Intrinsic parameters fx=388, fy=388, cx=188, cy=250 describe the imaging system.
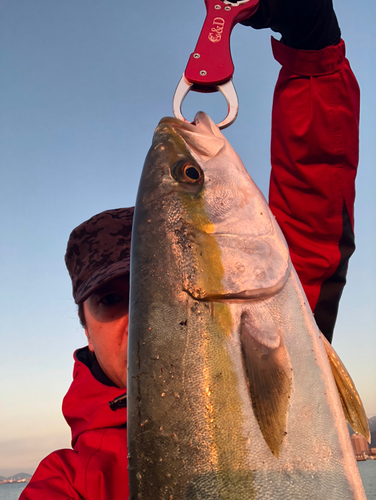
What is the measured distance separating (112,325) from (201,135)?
142 cm

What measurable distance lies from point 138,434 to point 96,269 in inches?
60.1

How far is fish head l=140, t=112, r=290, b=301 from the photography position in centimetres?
146

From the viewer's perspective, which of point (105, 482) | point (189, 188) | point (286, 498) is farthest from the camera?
point (105, 482)

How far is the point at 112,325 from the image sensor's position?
2.60m

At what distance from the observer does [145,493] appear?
1.20 meters

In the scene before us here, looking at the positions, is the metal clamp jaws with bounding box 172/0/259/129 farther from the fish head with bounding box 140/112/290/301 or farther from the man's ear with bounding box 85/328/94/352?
the man's ear with bounding box 85/328/94/352

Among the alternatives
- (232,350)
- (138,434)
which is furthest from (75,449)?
(232,350)

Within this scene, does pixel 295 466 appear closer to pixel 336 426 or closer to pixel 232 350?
pixel 336 426

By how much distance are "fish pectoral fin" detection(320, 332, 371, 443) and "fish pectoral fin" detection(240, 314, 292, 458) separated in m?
0.25

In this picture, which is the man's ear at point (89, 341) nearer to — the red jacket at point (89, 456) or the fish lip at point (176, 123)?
the red jacket at point (89, 456)

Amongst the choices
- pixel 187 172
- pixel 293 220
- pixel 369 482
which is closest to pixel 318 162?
pixel 293 220

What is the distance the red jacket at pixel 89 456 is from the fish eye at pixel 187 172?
1501 millimetres

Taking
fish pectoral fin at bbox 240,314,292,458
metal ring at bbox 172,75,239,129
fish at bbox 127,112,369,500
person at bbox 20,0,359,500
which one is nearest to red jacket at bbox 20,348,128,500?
person at bbox 20,0,359,500

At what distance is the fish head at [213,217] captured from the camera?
1.46 m
